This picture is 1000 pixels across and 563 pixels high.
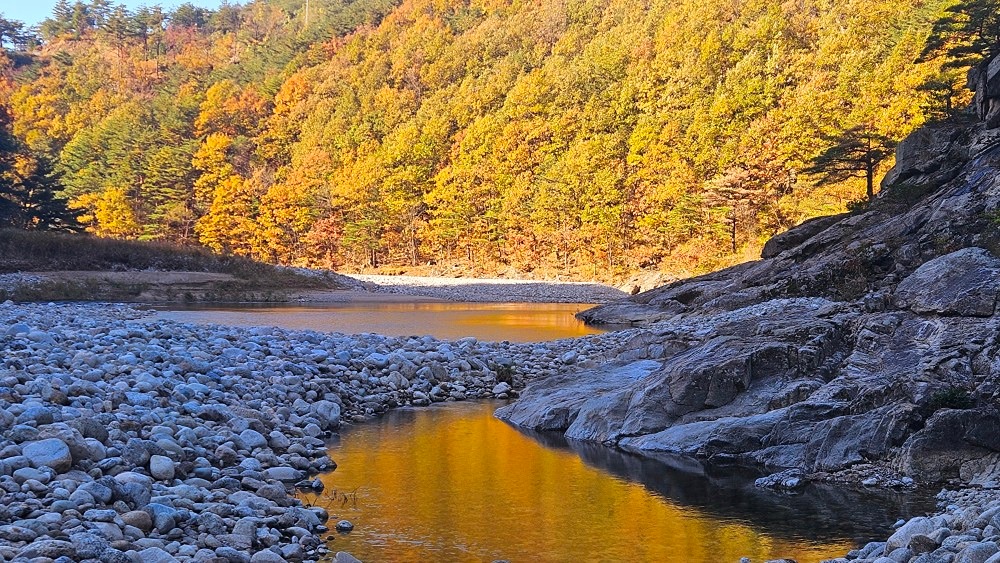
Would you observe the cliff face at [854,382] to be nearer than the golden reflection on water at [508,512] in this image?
No

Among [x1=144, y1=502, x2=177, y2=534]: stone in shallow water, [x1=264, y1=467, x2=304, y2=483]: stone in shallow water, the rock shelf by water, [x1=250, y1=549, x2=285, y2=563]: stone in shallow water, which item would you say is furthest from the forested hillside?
[x1=144, y1=502, x2=177, y2=534]: stone in shallow water

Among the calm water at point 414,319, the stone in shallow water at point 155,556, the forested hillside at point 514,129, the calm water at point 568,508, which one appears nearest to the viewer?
the stone in shallow water at point 155,556

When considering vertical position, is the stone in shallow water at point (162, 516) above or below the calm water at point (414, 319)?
below

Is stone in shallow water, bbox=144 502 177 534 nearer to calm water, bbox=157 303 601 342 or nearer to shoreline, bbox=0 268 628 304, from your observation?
calm water, bbox=157 303 601 342

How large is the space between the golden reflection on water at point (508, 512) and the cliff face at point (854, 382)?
1346 millimetres

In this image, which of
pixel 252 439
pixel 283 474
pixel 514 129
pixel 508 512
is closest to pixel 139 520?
pixel 283 474

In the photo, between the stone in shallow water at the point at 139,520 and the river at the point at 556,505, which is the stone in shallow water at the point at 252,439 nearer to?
the river at the point at 556,505

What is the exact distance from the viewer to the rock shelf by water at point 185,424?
5.89 meters

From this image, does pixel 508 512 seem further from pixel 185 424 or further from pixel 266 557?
pixel 185 424

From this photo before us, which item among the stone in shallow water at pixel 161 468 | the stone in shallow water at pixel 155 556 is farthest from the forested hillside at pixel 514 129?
the stone in shallow water at pixel 155 556

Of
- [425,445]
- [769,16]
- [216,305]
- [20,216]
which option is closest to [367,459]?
[425,445]

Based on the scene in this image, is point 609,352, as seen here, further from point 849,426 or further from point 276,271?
point 276,271

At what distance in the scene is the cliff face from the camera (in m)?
8.39

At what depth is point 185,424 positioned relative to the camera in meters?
8.91
